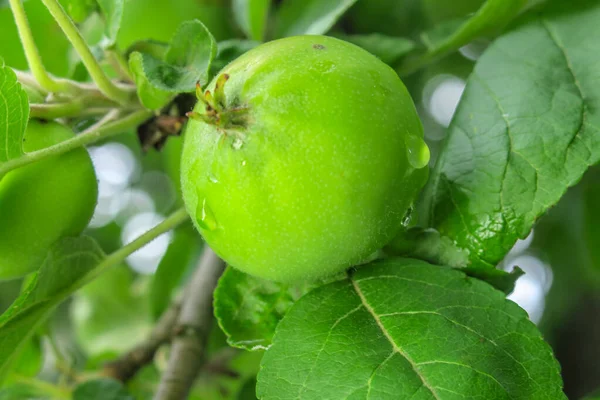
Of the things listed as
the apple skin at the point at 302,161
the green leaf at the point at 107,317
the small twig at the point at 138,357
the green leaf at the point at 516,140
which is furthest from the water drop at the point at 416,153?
the green leaf at the point at 107,317

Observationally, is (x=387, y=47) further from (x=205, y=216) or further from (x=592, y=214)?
(x=592, y=214)

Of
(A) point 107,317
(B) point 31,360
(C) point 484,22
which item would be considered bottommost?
(A) point 107,317

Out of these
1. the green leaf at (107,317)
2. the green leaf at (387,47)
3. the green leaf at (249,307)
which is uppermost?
the green leaf at (387,47)

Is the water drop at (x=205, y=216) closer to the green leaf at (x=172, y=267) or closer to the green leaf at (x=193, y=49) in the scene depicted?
the green leaf at (x=193, y=49)

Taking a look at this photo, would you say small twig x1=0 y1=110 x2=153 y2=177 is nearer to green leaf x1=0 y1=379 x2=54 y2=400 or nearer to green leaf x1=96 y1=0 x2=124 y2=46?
green leaf x1=96 y1=0 x2=124 y2=46

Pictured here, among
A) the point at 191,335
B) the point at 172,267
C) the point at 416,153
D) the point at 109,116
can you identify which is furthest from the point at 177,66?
the point at 172,267

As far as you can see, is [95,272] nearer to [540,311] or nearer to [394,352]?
[394,352]
